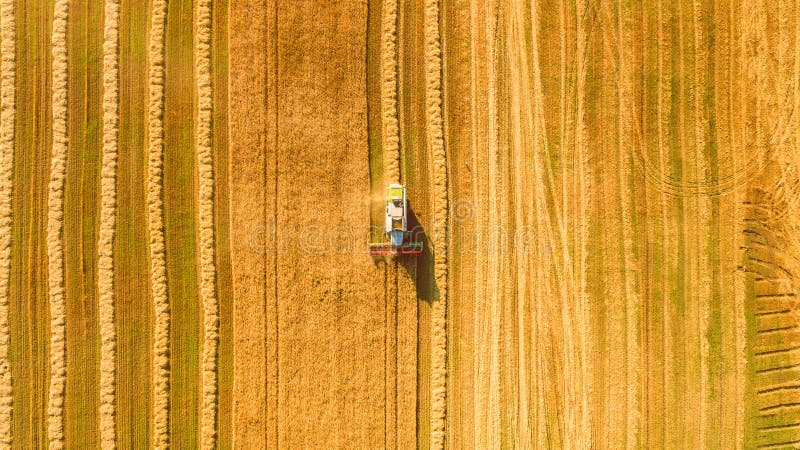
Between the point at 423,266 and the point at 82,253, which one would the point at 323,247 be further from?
the point at 82,253

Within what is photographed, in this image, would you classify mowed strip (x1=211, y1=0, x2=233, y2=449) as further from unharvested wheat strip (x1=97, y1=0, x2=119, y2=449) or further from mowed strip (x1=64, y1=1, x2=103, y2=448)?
mowed strip (x1=64, y1=1, x2=103, y2=448)

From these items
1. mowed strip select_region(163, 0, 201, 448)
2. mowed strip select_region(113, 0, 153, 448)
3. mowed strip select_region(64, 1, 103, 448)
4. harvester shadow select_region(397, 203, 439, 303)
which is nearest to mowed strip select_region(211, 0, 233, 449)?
mowed strip select_region(163, 0, 201, 448)

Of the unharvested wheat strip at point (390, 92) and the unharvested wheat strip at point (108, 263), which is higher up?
the unharvested wheat strip at point (390, 92)

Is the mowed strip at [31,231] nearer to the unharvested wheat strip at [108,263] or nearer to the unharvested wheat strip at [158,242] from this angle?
the unharvested wheat strip at [108,263]

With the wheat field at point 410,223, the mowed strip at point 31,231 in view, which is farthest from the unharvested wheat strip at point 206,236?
the mowed strip at point 31,231

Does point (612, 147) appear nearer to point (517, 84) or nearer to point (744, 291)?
point (517, 84)

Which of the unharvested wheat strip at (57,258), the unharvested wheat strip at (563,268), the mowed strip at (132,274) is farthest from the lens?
the unharvested wheat strip at (563,268)

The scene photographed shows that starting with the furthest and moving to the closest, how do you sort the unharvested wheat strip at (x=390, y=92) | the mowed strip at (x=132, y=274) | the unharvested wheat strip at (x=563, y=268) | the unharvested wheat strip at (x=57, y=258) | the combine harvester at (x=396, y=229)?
the unharvested wheat strip at (x=563, y=268), the unharvested wheat strip at (x=390, y=92), the mowed strip at (x=132, y=274), the unharvested wheat strip at (x=57, y=258), the combine harvester at (x=396, y=229)
